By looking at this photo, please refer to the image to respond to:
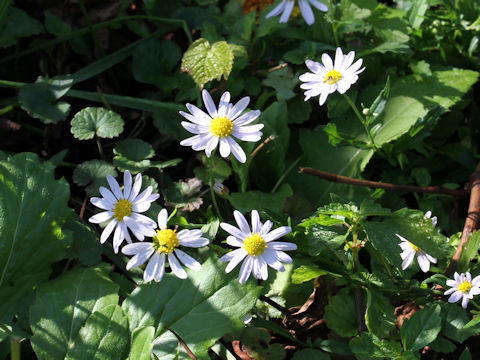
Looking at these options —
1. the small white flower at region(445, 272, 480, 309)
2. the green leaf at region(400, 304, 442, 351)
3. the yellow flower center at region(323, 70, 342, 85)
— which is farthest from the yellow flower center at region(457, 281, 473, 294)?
the yellow flower center at region(323, 70, 342, 85)

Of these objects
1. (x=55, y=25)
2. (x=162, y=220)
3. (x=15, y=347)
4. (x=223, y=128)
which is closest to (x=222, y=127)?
(x=223, y=128)

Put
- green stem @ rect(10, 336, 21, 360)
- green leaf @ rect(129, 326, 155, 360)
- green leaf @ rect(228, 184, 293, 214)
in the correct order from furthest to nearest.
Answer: green leaf @ rect(228, 184, 293, 214) < green leaf @ rect(129, 326, 155, 360) < green stem @ rect(10, 336, 21, 360)

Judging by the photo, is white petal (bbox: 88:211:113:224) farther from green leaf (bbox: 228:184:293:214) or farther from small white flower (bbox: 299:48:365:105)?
small white flower (bbox: 299:48:365:105)

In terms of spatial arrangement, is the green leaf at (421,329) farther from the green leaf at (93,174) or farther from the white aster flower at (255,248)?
the green leaf at (93,174)

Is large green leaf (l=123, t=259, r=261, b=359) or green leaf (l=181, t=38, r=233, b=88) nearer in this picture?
large green leaf (l=123, t=259, r=261, b=359)

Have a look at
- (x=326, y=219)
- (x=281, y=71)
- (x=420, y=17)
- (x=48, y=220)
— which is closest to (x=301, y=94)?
(x=281, y=71)

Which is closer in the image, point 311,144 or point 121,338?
point 121,338

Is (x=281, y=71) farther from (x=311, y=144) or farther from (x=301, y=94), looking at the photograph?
(x=311, y=144)
